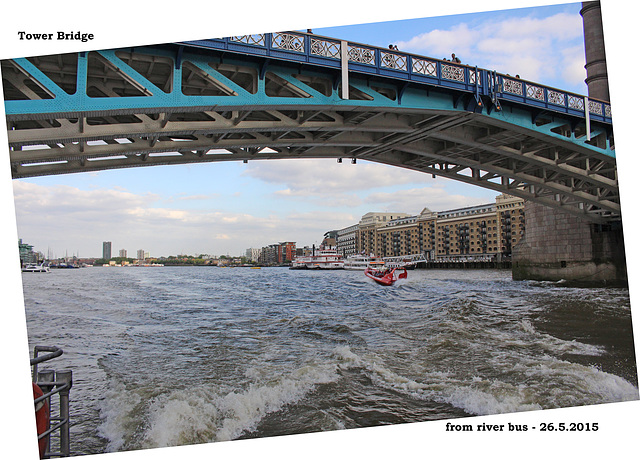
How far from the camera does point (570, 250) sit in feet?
77.0

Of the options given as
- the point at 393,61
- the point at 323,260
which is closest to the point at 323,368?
the point at 393,61

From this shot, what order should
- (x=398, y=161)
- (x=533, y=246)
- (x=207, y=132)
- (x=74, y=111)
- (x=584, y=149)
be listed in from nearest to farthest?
1. (x=74, y=111)
2. (x=207, y=132)
3. (x=584, y=149)
4. (x=398, y=161)
5. (x=533, y=246)

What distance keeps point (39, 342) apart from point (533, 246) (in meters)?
25.2

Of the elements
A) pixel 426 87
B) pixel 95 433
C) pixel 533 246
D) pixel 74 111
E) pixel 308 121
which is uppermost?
pixel 426 87

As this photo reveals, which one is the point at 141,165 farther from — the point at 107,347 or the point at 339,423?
the point at 339,423

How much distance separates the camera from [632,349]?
897 cm

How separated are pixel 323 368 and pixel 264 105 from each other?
5034 millimetres

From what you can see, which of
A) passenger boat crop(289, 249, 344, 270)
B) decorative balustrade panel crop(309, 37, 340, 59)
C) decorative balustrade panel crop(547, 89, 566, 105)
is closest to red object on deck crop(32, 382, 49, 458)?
decorative balustrade panel crop(309, 37, 340, 59)

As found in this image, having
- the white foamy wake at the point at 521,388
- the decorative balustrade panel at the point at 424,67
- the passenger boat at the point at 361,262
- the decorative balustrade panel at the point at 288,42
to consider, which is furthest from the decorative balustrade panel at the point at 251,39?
the passenger boat at the point at 361,262

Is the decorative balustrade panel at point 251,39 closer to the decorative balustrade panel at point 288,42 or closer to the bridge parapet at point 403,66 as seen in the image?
the bridge parapet at point 403,66

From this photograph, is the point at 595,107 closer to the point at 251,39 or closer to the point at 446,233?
the point at 251,39

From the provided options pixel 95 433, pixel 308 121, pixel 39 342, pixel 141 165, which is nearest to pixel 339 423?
pixel 95 433

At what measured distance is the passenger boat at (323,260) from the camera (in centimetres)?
5981

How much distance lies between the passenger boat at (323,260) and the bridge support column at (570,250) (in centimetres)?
3451
